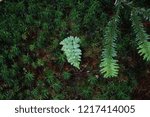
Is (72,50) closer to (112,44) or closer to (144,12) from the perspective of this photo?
(112,44)

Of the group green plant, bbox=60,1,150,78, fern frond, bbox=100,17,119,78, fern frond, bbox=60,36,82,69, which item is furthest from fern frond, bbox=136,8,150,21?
fern frond, bbox=60,36,82,69

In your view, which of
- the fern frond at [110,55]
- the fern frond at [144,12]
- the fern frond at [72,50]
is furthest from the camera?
the fern frond at [72,50]

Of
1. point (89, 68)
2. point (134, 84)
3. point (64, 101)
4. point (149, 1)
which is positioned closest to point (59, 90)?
point (64, 101)

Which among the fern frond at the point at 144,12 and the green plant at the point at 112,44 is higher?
the fern frond at the point at 144,12

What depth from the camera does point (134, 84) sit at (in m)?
4.56

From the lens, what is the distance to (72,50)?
180 inches

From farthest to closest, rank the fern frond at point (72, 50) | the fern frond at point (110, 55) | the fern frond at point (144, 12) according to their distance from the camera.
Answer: the fern frond at point (72, 50), the fern frond at point (144, 12), the fern frond at point (110, 55)

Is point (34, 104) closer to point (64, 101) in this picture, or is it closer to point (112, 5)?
point (64, 101)

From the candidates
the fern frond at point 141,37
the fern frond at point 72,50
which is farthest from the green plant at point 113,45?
the fern frond at point 72,50

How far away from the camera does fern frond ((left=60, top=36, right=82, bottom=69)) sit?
4.51 m

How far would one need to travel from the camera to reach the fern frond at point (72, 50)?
4508 mm

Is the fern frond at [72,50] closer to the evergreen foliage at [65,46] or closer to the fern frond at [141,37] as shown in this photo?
the evergreen foliage at [65,46]

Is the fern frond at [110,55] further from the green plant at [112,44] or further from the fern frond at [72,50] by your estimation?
the fern frond at [72,50]

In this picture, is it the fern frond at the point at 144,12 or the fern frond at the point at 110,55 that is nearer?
the fern frond at the point at 110,55
